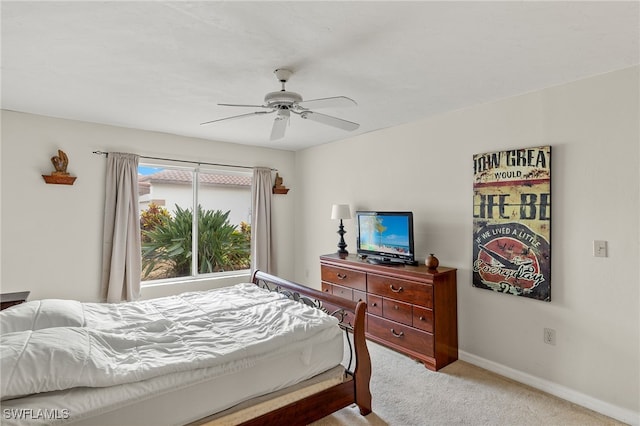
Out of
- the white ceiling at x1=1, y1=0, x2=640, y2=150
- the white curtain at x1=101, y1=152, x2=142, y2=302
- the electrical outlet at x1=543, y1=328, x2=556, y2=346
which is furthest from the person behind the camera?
the white curtain at x1=101, y1=152, x2=142, y2=302

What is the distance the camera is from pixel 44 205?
3.50m

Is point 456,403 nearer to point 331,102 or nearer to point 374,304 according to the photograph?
point 374,304

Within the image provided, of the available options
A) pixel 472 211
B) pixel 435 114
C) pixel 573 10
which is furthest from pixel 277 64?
pixel 472 211

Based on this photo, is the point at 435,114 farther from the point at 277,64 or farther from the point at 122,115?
the point at 122,115

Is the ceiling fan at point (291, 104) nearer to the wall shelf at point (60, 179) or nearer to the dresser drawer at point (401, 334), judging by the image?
the dresser drawer at point (401, 334)

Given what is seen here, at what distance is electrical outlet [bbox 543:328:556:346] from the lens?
105 inches

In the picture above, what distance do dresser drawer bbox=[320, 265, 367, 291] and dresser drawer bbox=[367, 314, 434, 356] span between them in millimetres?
353

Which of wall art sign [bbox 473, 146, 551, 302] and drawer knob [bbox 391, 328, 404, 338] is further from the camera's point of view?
drawer knob [bbox 391, 328, 404, 338]

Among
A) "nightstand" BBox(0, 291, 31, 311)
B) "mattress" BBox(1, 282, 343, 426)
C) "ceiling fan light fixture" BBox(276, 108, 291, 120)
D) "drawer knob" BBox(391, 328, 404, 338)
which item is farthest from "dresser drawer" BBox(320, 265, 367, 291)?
"nightstand" BBox(0, 291, 31, 311)

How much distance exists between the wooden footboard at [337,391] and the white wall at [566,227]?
1.41 m

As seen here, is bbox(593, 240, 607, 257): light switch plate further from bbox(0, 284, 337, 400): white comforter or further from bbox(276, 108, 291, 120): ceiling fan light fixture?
bbox(276, 108, 291, 120): ceiling fan light fixture

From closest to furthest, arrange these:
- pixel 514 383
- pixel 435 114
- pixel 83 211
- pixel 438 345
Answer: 1. pixel 514 383
2. pixel 438 345
3. pixel 435 114
4. pixel 83 211

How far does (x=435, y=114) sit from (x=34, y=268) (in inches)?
174

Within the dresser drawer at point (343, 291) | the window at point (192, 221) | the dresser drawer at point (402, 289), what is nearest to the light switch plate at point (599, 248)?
the dresser drawer at point (402, 289)
